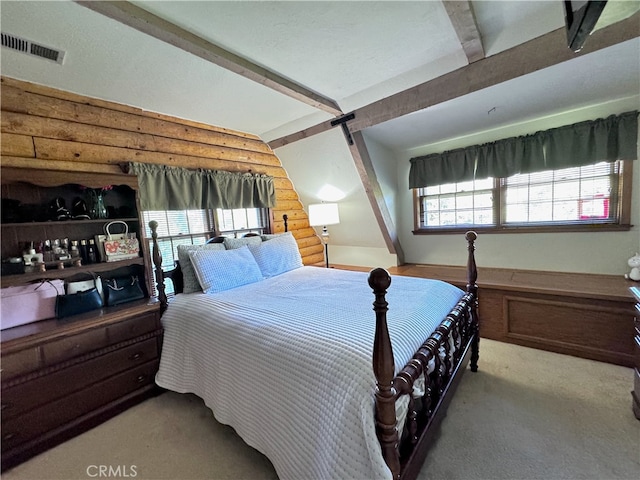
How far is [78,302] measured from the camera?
2002 mm

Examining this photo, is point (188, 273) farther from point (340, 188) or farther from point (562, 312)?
point (562, 312)

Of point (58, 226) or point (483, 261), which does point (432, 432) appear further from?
point (58, 226)

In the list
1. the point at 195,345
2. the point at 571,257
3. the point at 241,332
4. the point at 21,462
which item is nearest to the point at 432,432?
the point at 241,332

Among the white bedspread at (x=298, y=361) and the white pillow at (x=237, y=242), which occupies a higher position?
the white pillow at (x=237, y=242)

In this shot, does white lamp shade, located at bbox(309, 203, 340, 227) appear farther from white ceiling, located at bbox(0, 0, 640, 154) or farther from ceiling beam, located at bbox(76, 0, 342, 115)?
ceiling beam, located at bbox(76, 0, 342, 115)

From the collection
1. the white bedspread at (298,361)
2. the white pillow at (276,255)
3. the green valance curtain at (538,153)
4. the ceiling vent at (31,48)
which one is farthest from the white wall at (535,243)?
the ceiling vent at (31,48)

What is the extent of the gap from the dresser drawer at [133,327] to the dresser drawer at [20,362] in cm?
38

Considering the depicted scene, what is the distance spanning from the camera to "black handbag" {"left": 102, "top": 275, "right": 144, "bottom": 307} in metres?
2.19

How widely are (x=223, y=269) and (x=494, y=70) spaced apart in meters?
2.66

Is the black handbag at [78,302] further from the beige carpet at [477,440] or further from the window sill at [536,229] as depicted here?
the window sill at [536,229]

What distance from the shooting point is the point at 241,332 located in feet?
5.38

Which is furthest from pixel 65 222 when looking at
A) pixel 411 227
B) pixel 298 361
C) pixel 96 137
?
pixel 411 227

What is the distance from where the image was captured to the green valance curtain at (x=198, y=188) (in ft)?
8.27

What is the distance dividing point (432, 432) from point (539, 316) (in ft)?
5.97
